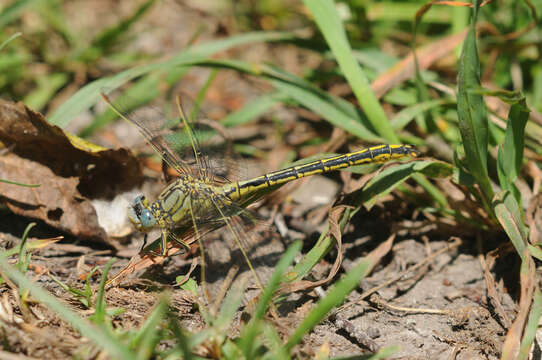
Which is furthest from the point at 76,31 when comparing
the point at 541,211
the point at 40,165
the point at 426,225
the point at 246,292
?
the point at 541,211

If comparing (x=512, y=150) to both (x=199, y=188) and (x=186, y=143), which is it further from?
(x=186, y=143)

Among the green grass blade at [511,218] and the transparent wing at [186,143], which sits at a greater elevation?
the transparent wing at [186,143]

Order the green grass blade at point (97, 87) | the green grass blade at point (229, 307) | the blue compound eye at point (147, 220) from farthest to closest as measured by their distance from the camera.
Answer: the green grass blade at point (97, 87) < the blue compound eye at point (147, 220) < the green grass blade at point (229, 307)

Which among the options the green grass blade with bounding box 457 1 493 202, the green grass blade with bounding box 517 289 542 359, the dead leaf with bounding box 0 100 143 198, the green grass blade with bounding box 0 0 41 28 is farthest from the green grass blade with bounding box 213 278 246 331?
the green grass blade with bounding box 0 0 41 28

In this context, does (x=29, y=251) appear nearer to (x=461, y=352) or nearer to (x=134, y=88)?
(x=134, y=88)

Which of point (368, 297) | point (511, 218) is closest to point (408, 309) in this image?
point (368, 297)

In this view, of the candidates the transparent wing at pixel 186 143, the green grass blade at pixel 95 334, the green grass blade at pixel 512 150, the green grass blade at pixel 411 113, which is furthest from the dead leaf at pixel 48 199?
the green grass blade at pixel 512 150

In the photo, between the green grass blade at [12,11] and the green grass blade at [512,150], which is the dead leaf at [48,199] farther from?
the green grass blade at [512,150]

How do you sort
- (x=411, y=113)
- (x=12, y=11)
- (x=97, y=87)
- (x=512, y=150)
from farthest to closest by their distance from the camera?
(x=12, y=11) < (x=411, y=113) < (x=97, y=87) < (x=512, y=150)
